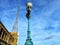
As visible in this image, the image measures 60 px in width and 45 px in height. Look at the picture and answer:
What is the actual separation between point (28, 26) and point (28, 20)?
1.71m

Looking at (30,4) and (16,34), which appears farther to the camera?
(16,34)

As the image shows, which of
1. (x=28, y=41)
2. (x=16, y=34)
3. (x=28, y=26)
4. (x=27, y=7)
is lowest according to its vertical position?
(x=28, y=41)

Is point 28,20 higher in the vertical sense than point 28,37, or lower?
higher

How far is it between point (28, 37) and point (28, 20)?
186 inches

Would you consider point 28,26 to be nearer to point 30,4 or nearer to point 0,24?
point 30,4

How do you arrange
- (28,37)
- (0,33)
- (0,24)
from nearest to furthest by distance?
(28,37) → (0,24) → (0,33)

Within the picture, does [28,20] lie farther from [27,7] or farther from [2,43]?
[2,43]

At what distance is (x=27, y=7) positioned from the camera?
34500mm

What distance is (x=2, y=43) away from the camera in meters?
53.8

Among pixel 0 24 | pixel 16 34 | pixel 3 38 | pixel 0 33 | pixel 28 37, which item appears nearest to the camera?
pixel 28 37

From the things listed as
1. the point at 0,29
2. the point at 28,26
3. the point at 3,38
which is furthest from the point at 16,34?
the point at 28,26

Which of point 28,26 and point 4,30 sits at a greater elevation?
point 4,30

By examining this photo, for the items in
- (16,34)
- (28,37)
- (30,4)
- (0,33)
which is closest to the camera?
(30,4)

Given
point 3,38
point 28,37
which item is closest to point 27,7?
point 28,37
